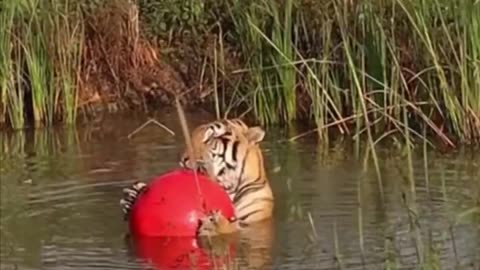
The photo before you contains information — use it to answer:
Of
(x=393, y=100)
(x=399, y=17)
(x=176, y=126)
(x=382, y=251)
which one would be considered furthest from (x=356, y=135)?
(x=382, y=251)

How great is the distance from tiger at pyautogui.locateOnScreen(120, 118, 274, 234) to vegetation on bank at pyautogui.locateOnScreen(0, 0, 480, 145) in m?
1.20

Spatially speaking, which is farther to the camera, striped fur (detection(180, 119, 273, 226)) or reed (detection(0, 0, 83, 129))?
reed (detection(0, 0, 83, 129))

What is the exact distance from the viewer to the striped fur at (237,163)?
862 centimetres

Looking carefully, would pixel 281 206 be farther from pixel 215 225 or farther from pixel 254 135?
pixel 215 225

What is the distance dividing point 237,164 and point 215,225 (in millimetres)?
1014

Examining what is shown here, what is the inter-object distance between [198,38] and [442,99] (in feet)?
11.0

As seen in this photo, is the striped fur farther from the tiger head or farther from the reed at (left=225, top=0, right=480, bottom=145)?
the reed at (left=225, top=0, right=480, bottom=145)

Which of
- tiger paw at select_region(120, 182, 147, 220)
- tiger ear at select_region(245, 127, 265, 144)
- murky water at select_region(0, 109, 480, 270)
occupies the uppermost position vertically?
tiger ear at select_region(245, 127, 265, 144)

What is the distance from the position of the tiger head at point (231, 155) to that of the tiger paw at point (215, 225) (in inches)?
22.0

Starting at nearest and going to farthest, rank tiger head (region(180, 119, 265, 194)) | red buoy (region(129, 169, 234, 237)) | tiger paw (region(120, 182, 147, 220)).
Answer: red buoy (region(129, 169, 234, 237)), tiger paw (region(120, 182, 147, 220)), tiger head (region(180, 119, 265, 194))

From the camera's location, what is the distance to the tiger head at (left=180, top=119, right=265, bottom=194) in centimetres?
875

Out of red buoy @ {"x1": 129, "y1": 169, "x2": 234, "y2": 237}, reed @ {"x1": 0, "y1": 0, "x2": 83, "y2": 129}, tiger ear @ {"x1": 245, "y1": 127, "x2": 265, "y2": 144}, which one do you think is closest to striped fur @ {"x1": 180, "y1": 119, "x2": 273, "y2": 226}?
tiger ear @ {"x1": 245, "y1": 127, "x2": 265, "y2": 144}

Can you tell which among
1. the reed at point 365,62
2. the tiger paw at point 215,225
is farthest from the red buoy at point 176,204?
the reed at point 365,62

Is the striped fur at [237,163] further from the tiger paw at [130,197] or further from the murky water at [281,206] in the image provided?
the tiger paw at [130,197]
